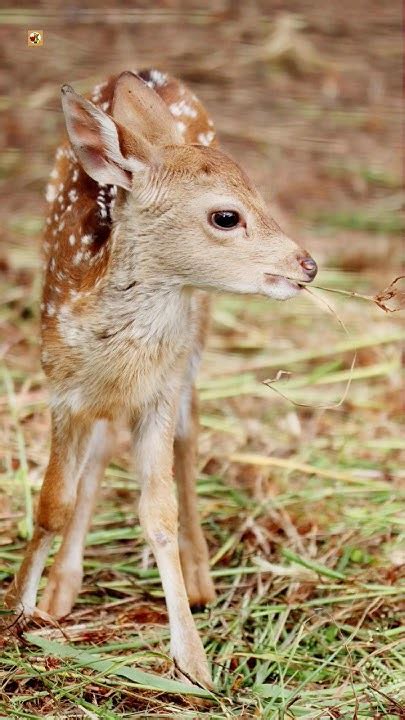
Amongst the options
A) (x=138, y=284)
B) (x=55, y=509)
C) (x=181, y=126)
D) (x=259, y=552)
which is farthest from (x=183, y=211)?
(x=259, y=552)

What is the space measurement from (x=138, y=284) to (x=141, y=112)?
1.66 feet

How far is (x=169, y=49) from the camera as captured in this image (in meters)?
9.61

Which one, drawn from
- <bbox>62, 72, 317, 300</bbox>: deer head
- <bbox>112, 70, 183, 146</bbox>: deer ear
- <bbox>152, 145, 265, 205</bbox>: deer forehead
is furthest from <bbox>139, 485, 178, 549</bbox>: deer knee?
<bbox>112, 70, 183, 146</bbox>: deer ear

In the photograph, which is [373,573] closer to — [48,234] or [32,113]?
[48,234]

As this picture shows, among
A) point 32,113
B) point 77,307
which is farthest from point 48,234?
point 32,113

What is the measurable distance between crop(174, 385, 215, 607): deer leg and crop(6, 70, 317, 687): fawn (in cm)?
29

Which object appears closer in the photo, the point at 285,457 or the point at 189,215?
the point at 189,215

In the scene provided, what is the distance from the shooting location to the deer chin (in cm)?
400

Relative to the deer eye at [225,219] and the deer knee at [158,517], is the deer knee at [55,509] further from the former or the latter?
the deer eye at [225,219]

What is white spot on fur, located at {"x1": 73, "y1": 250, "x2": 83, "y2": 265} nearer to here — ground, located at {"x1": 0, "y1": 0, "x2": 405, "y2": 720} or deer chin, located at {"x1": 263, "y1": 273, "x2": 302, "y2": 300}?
deer chin, located at {"x1": 263, "y1": 273, "x2": 302, "y2": 300}

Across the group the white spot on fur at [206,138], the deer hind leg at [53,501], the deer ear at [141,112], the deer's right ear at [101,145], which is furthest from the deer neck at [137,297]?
the white spot on fur at [206,138]

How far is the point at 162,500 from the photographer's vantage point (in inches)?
172

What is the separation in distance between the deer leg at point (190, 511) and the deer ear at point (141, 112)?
3.29ft

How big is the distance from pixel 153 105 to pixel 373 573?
1.83 metres
